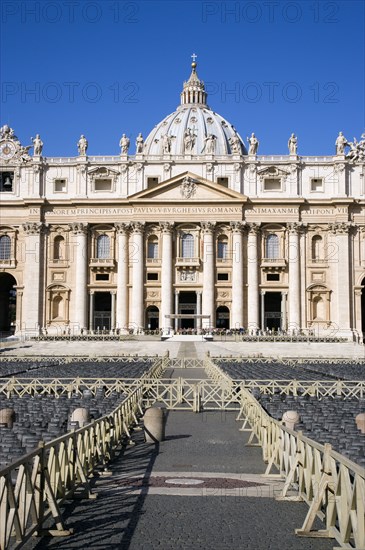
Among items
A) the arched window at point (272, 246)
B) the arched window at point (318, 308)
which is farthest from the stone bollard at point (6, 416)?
the arched window at point (272, 246)

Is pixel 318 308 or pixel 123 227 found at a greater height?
pixel 123 227

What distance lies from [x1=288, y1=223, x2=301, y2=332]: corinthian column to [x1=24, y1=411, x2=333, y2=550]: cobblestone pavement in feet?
227

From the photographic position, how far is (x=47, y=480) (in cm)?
1066

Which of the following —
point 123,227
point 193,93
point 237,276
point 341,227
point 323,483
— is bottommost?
point 323,483

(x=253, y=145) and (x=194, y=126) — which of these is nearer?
(x=253, y=145)

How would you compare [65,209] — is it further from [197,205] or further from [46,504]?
[46,504]

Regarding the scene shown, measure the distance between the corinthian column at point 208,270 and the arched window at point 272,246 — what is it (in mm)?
7556

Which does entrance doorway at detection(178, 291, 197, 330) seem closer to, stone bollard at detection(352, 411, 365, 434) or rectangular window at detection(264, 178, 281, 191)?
rectangular window at detection(264, 178, 281, 191)

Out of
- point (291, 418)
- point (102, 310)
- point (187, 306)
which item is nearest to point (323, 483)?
point (291, 418)

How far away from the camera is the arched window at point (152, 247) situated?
291 feet

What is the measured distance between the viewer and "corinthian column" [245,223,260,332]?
85.8 metres

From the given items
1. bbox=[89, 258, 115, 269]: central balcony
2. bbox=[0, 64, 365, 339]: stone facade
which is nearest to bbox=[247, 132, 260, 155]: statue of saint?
bbox=[0, 64, 365, 339]: stone facade

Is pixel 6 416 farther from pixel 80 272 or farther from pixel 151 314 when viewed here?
pixel 151 314

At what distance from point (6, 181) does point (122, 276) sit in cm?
2075
